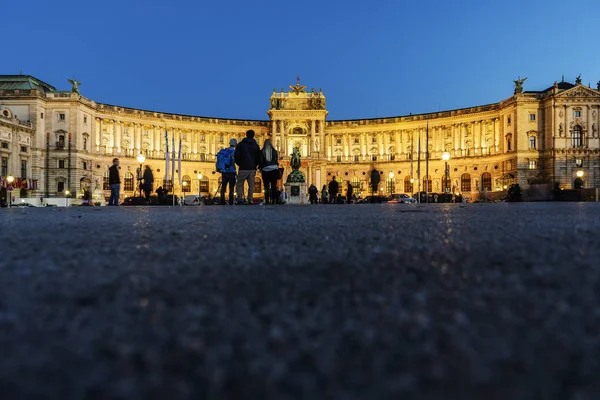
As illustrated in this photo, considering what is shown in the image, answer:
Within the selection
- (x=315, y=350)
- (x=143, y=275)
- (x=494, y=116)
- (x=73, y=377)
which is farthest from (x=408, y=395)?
(x=494, y=116)

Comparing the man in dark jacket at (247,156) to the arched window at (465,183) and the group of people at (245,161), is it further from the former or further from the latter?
the arched window at (465,183)

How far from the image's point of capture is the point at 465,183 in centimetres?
5509

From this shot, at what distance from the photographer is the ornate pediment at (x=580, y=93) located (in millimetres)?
47500

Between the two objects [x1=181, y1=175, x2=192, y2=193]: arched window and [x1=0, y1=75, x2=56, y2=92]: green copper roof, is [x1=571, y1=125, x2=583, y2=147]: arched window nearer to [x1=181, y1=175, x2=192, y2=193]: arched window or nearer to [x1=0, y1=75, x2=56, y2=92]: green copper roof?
[x1=181, y1=175, x2=192, y2=193]: arched window

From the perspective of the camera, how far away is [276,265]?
44.9 inches

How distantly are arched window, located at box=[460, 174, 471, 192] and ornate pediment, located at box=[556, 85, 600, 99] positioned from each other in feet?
39.9

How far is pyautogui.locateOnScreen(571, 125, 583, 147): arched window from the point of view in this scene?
47750mm

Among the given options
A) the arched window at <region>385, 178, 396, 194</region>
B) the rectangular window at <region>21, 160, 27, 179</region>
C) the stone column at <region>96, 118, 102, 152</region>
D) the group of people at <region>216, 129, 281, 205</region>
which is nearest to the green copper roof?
the stone column at <region>96, 118, 102, 152</region>

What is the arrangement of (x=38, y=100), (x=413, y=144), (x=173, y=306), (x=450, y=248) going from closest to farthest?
(x=173, y=306) < (x=450, y=248) < (x=38, y=100) < (x=413, y=144)

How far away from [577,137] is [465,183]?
1179cm

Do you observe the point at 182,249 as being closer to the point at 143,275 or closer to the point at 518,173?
the point at 143,275

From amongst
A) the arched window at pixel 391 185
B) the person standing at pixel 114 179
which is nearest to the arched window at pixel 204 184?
the arched window at pixel 391 185

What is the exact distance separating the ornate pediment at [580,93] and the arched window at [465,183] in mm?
→ 12174

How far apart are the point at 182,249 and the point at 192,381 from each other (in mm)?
1230
